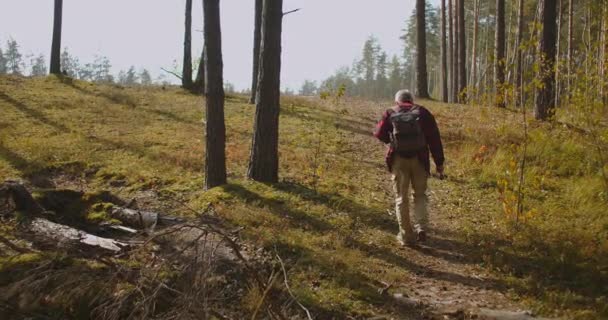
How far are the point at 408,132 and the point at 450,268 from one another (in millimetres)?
1847

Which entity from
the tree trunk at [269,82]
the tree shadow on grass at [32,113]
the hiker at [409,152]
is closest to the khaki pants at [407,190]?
the hiker at [409,152]

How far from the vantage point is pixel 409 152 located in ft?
20.7

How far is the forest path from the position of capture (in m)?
4.90

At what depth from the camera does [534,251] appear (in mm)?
6117

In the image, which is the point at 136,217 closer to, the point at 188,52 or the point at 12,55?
the point at 188,52

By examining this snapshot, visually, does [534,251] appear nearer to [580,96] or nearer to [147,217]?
[580,96]

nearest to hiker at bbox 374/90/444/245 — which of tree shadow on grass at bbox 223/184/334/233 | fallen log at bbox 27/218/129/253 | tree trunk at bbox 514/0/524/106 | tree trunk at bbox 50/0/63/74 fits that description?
tree shadow on grass at bbox 223/184/334/233

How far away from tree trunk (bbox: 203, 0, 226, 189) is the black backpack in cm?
349

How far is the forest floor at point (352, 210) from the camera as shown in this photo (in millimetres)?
4980

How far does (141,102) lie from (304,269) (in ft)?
47.9

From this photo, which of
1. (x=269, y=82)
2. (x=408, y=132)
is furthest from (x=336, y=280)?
(x=269, y=82)

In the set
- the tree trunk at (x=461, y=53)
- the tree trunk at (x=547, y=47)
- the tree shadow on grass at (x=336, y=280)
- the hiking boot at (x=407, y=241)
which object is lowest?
the tree shadow on grass at (x=336, y=280)

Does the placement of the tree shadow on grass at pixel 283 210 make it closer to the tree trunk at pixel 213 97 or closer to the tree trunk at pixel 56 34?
the tree trunk at pixel 213 97

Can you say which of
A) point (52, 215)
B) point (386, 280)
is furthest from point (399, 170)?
point (52, 215)
